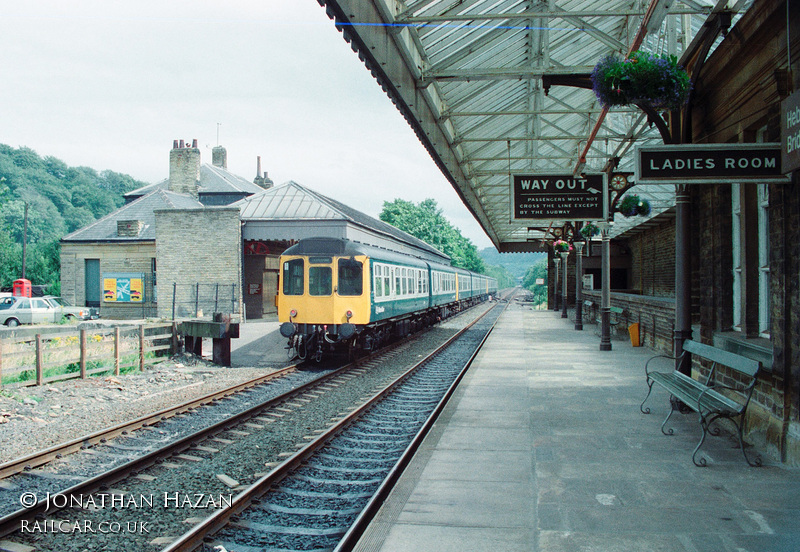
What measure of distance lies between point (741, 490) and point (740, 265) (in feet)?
9.83

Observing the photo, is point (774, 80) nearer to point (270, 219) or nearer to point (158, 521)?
point (158, 521)

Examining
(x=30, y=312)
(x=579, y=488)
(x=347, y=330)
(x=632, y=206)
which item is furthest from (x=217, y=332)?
(x=30, y=312)

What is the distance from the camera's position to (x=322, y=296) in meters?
13.0

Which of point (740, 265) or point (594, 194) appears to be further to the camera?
point (594, 194)

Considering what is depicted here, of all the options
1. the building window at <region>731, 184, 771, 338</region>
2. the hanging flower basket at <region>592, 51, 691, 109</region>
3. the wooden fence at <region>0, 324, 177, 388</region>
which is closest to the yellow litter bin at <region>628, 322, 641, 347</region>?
the building window at <region>731, 184, 771, 338</region>

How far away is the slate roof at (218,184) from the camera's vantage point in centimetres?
3494

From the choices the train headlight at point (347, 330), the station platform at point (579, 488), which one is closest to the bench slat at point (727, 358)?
the station platform at point (579, 488)

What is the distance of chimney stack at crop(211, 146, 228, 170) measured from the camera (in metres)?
41.5

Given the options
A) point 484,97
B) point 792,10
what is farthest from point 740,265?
point 484,97

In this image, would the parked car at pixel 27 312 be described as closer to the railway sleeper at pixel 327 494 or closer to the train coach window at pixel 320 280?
the train coach window at pixel 320 280

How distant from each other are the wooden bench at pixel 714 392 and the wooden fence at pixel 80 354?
8996 millimetres

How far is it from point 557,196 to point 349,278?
491 centimetres

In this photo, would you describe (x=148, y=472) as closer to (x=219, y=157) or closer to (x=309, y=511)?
(x=309, y=511)

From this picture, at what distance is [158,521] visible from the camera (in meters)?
4.47
